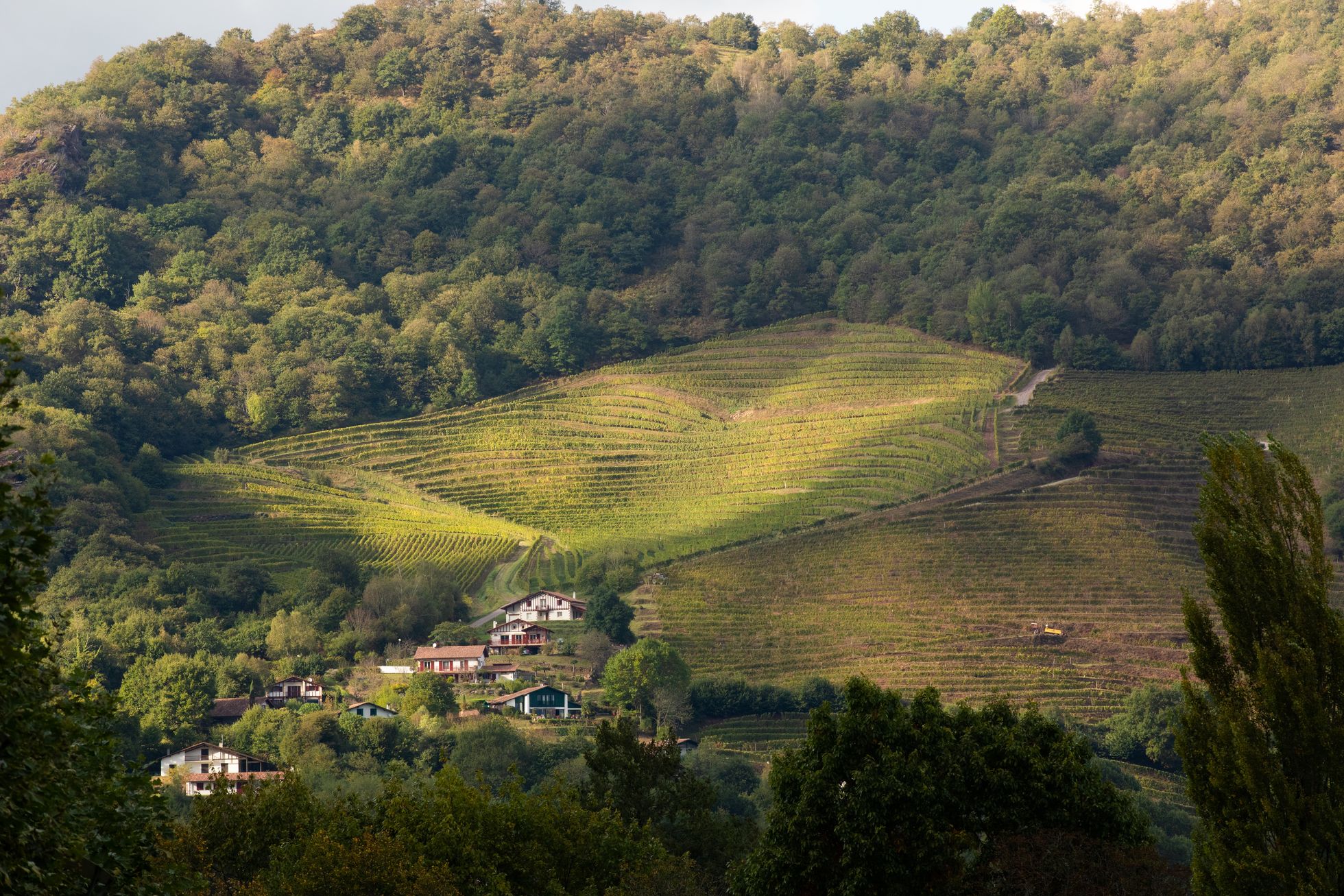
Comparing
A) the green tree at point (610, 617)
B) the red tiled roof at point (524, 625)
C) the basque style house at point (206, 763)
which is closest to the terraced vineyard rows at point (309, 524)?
the red tiled roof at point (524, 625)

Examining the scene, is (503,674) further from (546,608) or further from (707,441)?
(707,441)

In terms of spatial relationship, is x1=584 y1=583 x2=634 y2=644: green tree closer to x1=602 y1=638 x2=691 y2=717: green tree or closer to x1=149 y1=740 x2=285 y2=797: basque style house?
x1=602 y1=638 x2=691 y2=717: green tree

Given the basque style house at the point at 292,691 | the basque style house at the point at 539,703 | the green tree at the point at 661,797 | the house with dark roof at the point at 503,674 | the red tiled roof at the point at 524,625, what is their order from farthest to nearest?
the red tiled roof at the point at 524,625 → the house with dark roof at the point at 503,674 → the basque style house at the point at 292,691 → the basque style house at the point at 539,703 → the green tree at the point at 661,797

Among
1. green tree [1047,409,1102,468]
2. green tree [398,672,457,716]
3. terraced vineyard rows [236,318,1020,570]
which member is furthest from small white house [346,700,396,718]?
green tree [1047,409,1102,468]

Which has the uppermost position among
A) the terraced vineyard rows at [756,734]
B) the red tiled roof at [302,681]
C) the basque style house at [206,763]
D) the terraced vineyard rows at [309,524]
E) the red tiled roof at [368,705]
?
the terraced vineyard rows at [309,524]

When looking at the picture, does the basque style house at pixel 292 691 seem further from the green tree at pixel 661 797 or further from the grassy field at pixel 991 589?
the green tree at pixel 661 797

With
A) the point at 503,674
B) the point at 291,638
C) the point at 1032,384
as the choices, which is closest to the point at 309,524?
the point at 291,638

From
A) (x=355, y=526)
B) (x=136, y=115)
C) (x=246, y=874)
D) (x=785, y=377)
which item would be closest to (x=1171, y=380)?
(x=785, y=377)
